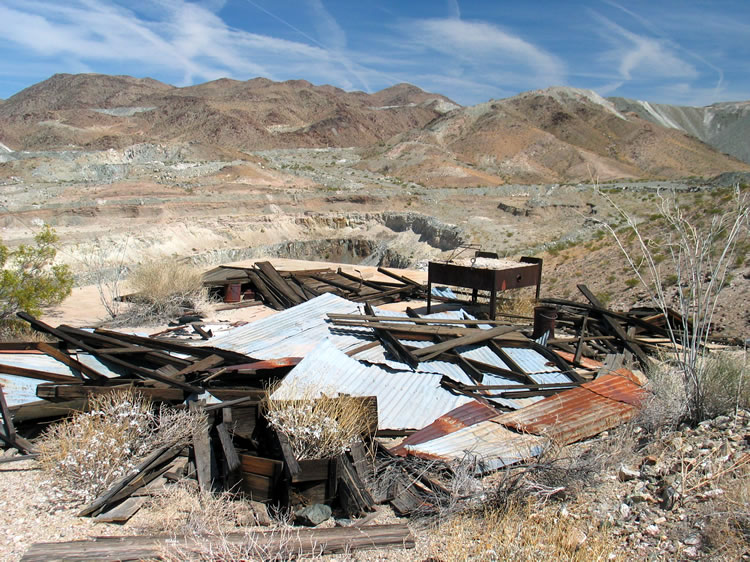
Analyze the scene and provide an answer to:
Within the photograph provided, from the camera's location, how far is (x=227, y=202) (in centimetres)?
3347

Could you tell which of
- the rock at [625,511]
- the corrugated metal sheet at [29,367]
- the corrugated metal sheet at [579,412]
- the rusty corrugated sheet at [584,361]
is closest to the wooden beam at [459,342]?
the rusty corrugated sheet at [584,361]

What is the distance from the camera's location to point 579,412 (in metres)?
6.29

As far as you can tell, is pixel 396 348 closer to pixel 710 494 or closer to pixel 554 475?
pixel 554 475

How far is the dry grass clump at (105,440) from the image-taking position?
4.85 m

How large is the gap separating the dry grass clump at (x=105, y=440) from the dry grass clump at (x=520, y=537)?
2940 mm

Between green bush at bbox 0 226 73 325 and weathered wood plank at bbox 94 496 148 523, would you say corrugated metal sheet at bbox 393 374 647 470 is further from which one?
green bush at bbox 0 226 73 325

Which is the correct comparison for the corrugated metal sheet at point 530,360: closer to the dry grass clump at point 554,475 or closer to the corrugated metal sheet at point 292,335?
the corrugated metal sheet at point 292,335

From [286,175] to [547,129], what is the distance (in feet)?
158

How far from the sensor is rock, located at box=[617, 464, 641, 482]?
4.68 metres

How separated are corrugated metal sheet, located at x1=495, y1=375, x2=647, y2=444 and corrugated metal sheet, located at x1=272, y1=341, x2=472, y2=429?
908mm

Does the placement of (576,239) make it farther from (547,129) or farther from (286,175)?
(547,129)

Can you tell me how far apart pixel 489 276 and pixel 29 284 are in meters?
10.8

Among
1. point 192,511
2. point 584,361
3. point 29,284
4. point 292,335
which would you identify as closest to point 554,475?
point 192,511

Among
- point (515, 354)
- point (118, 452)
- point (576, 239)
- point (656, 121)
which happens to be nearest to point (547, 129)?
point (656, 121)
